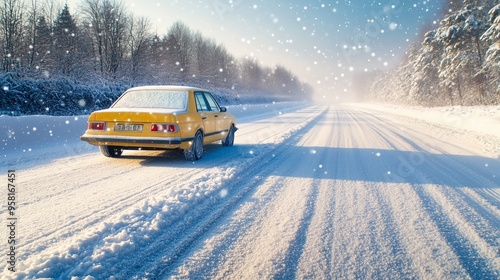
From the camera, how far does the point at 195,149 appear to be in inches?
257

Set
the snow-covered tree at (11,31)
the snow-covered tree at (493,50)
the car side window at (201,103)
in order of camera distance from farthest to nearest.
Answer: the snow-covered tree at (11,31) → the snow-covered tree at (493,50) → the car side window at (201,103)

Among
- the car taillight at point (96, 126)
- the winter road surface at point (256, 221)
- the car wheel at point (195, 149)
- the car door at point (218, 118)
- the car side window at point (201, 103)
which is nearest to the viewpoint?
the winter road surface at point (256, 221)

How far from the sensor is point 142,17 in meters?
48.1

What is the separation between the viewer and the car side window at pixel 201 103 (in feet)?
23.1

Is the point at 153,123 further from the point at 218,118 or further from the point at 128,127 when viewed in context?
the point at 218,118

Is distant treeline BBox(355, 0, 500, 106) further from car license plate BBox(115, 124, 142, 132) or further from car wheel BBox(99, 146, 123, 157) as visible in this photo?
car wheel BBox(99, 146, 123, 157)

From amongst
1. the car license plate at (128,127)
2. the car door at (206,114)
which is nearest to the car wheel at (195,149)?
the car door at (206,114)

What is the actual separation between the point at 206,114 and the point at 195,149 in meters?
1.12

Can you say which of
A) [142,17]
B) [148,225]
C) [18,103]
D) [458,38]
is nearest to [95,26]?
[142,17]

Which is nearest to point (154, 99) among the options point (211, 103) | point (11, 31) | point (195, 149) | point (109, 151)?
point (195, 149)

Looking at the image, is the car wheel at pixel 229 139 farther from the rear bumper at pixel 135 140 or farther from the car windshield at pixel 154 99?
the rear bumper at pixel 135 140

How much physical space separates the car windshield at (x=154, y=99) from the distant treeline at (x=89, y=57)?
9.43 metres

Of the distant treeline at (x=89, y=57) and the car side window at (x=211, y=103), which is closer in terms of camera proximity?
the car side window at (x=211, y=103)

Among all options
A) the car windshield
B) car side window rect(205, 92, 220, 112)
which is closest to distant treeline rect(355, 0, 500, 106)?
car side window rect(205, 92, 220, 112)
